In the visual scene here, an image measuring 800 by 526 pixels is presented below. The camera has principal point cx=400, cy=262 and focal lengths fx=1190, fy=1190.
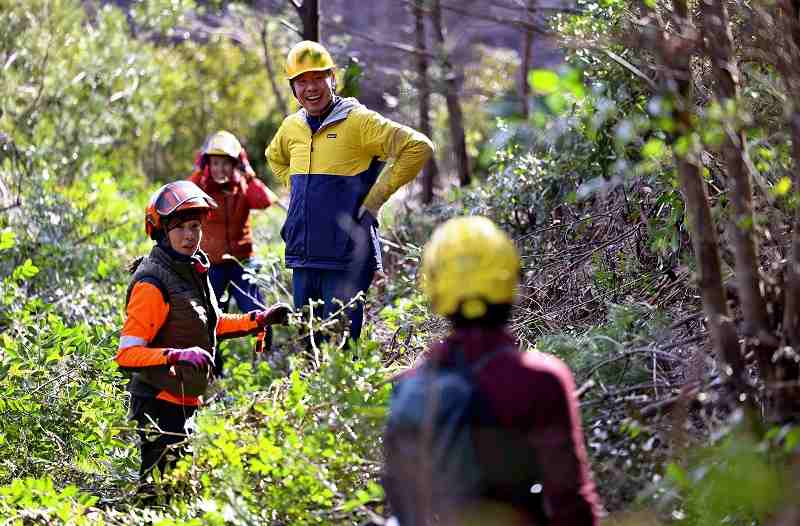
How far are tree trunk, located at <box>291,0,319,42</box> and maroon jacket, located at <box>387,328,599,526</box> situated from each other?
20.3 ft

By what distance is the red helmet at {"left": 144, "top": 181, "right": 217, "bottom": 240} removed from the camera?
18.2ft

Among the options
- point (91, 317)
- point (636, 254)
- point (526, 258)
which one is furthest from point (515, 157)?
point (91, 317)

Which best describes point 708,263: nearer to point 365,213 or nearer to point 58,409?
point 365,213

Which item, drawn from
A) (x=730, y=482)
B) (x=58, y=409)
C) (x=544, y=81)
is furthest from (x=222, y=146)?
(x=730, y=482)

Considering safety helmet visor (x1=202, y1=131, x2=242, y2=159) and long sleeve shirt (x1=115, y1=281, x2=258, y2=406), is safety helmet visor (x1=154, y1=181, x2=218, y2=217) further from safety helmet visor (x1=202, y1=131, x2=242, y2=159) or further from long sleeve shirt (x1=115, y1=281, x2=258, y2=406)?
safety helmet visor (x1=202, y1=131, x2=242, y2=159)

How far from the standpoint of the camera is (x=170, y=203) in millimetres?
5551

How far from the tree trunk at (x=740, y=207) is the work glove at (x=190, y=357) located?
233 centimetres

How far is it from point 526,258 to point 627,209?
2.59 feet

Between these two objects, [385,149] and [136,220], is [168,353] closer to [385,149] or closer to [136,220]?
[385,149]

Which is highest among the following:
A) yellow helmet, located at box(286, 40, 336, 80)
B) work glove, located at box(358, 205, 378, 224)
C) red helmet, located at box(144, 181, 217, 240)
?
yellow helmet, located at box(286, 40, 336, 80)

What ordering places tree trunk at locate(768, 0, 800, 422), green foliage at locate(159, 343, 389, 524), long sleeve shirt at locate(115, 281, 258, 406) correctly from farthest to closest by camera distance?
long sleeve shirt at locate(115, 281, 258, 406) < green foliage at locate(159, 343, 389, 524) < tree trunk at locate(768, 0, 800, 422)

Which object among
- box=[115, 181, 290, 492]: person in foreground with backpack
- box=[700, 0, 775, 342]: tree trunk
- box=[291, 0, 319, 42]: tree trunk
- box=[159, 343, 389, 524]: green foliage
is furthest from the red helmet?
box=[291, 0, 319, 42]: tree trunk

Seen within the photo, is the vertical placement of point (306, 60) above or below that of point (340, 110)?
above

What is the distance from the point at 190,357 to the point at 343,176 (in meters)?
1.92
